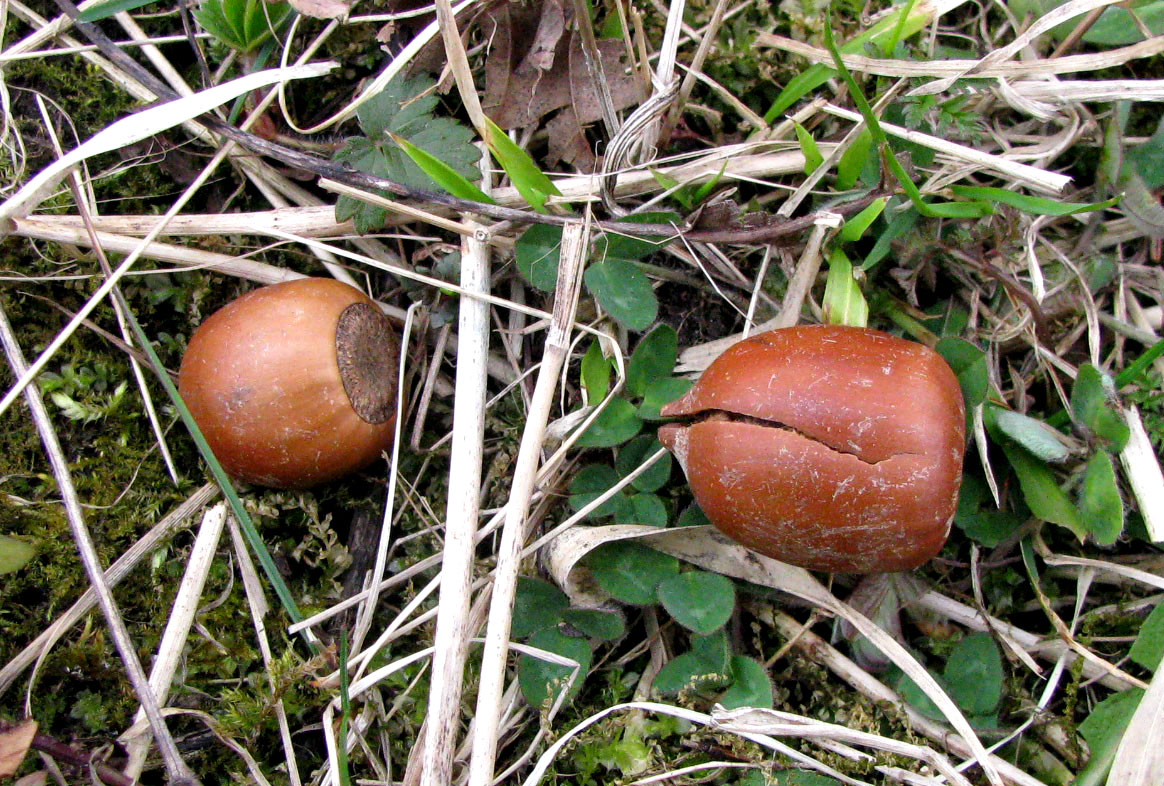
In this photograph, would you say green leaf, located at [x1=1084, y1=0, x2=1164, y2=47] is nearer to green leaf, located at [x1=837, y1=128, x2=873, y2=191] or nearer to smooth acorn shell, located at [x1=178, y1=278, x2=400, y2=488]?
green leaf, located at [x1=837, y1=128, x2=873, y2=191]

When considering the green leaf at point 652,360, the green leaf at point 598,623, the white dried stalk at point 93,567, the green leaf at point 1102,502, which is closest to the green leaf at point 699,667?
the green leaf at point 598,623

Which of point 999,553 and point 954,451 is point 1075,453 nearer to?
point 999,553

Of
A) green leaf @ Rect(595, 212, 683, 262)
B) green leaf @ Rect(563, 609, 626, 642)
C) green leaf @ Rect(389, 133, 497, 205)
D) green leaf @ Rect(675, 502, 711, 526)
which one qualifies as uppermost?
green leaf @ Rect(389, 133, 497, 205)

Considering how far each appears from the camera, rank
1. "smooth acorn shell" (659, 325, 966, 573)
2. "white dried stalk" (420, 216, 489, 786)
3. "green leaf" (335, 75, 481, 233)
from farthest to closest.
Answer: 1. "green leaf" (335, 75, 481, 233)
2. "white dried stalk" (420, 216, 489, 786)
3. "smooth acorn shell" (659, 325, 966, 573)

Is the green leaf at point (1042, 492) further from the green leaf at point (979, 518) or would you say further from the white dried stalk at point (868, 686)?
the white dried stalk at point (868, 686)

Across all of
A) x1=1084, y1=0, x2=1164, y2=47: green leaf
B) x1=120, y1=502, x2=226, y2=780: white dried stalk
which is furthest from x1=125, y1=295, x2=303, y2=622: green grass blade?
x1=1084, y1=0, x2=1164, y2=47: green leaf

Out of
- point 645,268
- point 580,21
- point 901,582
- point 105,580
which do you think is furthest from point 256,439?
point 901,582

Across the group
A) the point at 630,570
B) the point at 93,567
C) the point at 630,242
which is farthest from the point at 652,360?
the point at 93,567
